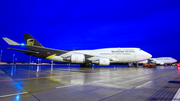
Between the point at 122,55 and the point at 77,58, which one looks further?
the point at 122,55

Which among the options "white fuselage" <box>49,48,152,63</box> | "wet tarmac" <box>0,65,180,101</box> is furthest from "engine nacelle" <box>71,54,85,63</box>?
"wet tarmac" <box>0,65,180,101</box>

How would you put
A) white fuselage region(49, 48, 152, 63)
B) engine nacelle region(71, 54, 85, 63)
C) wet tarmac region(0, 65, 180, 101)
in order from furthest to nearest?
white fuselage region(49, 48, 152, 63) < engine nacelle region(71, 54, 85, 63) < wet tarmac region(0, 65, 180, 101)

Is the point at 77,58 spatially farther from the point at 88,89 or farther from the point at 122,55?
the point at 88,89

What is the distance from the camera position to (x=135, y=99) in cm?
343

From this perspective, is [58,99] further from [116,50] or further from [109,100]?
[116,50]

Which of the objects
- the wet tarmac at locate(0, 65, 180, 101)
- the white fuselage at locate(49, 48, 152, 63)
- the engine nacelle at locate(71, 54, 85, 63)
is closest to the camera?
the wet tarmac at locate(0, 65, 180, 101)

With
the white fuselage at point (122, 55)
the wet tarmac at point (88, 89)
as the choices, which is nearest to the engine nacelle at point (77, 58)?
the white fuselage at point (122, 55)

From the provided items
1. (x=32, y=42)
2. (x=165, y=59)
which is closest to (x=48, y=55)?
(x=32, y=42)

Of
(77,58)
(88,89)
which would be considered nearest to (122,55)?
(77,58)

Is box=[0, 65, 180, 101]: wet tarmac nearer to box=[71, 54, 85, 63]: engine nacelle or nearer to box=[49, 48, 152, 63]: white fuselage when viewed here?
box=[71, 54, 85, 63]: engine nacelle

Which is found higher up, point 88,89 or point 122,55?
point 122,55

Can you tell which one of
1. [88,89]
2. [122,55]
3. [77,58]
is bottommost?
[88,89]

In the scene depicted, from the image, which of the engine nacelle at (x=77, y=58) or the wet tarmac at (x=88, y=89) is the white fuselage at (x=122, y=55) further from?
the wet tarmac at (x=88, y=89)

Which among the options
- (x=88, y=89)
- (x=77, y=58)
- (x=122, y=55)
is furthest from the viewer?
(x=122, y=55)
